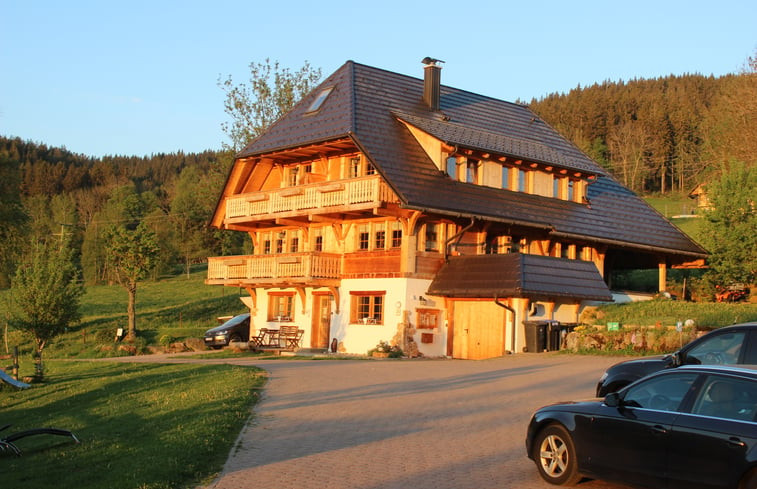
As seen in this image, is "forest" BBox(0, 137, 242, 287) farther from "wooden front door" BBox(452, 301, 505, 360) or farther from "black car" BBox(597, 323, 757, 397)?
"black car" BBox(597, 323, 757, 397)

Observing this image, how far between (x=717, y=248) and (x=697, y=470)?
98.8ft

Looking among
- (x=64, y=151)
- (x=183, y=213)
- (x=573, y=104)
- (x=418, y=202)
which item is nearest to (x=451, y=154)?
(x=418, y=202)

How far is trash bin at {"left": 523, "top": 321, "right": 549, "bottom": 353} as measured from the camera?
1075 inches

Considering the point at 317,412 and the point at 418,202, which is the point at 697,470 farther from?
the point at 418,202

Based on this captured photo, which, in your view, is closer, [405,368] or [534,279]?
[405,368]

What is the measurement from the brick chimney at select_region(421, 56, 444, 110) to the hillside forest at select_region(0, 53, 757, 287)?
71.4 ft

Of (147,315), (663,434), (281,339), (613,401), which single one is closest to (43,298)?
(281,339)

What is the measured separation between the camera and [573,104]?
116m

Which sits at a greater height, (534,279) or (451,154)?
(451,154)

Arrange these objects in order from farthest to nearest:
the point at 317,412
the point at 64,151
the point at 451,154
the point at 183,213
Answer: the point at 64,151 → the point at 183,213 → the point at 451,154 → the point at 317,412

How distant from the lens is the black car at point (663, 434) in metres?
7.64

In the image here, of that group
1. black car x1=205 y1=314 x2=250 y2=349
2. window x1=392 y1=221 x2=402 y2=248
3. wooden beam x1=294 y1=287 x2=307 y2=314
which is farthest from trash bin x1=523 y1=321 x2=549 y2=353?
black car x1=205 y1=314 x2=250 y2=349

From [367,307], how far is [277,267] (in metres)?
4.08

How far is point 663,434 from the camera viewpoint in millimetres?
8320
